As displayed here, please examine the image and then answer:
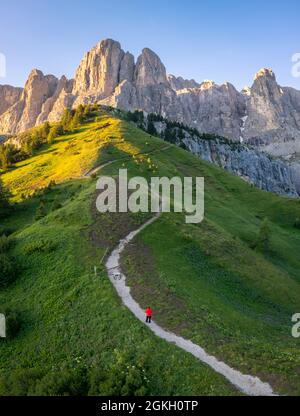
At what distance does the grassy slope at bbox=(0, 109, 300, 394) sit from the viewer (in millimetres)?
26828

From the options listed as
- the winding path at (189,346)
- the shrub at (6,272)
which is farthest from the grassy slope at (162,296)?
the shrub at (6,272)

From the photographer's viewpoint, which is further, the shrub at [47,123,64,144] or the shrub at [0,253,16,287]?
the shrub at [47,123,64,144]

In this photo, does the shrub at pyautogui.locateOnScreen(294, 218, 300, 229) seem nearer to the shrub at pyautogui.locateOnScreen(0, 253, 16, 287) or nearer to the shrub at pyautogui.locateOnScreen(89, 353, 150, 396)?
the shrub at pyautogui.locateOnScreen(0, 253, 16, 287)

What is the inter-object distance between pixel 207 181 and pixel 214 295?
6857cm

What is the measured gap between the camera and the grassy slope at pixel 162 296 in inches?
1056

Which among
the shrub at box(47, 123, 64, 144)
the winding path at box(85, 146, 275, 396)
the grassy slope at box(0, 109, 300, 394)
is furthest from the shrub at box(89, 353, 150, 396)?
the shrub at box(47, 123, 64, 144)

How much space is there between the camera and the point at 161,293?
35938 millimetres

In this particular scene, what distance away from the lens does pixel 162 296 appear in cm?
3534

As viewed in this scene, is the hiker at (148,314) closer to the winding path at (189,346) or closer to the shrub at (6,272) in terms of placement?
the winding path at (189,346)

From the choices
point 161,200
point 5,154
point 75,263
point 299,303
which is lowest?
point 299,303

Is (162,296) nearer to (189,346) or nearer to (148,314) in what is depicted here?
(148,314)
